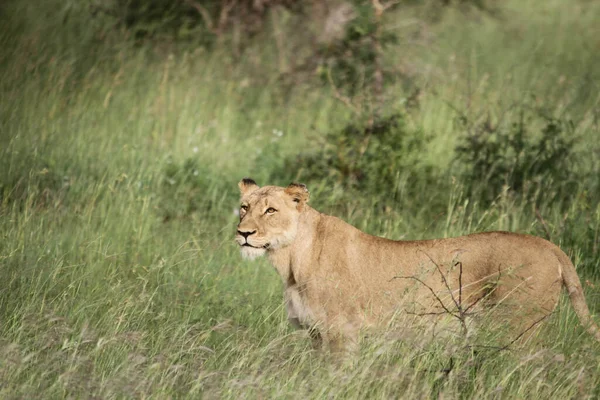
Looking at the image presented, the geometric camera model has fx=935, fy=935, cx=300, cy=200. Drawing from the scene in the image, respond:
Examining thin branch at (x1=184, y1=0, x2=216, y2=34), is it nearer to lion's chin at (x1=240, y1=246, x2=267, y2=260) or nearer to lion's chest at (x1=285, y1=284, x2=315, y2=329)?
lion's chin at (x1=240, y1=246, x2=267, y2=260)

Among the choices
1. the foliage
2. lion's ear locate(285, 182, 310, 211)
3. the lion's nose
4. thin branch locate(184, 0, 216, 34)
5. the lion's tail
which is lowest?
the lion's tail

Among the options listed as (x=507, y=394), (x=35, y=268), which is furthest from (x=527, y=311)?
(x=35, y=268)

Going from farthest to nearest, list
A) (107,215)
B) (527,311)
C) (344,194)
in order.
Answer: (344,194) → (107,215) → (527,311)

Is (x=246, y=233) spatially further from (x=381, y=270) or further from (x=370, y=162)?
(x=370, y=162)

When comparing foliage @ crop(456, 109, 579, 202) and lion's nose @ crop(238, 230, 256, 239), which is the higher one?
foliage @ crop(456, 109, 579, 202)

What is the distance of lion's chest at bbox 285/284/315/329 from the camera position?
471cm

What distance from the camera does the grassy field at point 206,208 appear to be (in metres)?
3.96

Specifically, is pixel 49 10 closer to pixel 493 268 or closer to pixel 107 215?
pixel 107 215

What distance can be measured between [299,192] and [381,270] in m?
0.60

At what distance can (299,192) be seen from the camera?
4.99 meters

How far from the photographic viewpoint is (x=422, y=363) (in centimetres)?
409

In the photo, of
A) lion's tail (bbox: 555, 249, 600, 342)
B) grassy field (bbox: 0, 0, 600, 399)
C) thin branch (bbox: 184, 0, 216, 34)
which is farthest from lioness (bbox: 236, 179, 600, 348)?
thin branch (bbox: 184, 0, 216, 34)

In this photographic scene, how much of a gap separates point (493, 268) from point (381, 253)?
0.64 m

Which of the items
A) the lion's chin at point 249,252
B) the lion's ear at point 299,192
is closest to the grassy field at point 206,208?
the lion's chin at point 249,252
